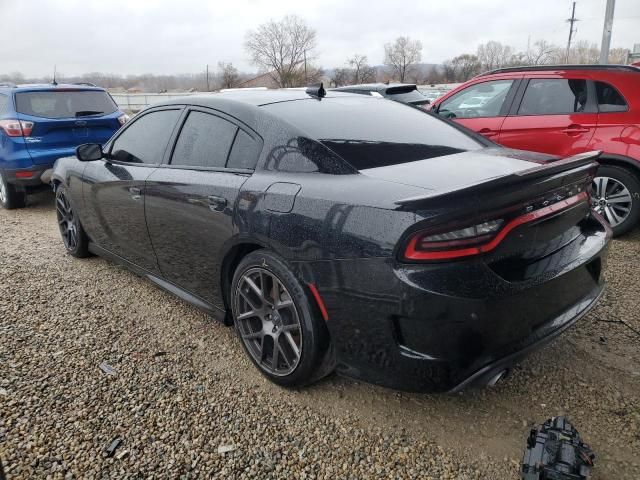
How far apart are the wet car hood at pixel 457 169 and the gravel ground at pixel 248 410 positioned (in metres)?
1.11

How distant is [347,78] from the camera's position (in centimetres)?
5494

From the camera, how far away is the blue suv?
6.22 m

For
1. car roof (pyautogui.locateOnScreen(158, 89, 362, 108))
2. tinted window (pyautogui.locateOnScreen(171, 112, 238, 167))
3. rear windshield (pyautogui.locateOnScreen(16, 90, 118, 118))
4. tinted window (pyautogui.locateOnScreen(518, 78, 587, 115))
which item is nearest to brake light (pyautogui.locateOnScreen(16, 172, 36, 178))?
rear windshield (pyautogui.locateOnScreen(16, 90, 118, 118))

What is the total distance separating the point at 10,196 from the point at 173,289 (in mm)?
4741

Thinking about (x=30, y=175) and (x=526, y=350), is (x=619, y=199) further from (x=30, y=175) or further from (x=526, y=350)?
(x=30, y=175)

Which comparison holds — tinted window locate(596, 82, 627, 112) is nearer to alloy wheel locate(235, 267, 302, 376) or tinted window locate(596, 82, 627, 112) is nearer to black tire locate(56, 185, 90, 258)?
alloy wheel locate(235, 267, 302, 376)

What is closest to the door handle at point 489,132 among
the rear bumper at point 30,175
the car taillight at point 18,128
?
the rear bumper at point 30,175

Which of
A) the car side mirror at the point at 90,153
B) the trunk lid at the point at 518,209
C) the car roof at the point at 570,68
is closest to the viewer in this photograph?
the trunk lid at the point at 518,209

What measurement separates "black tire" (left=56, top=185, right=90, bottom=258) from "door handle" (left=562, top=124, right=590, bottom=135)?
15.4 feet

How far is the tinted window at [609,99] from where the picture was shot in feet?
15.0

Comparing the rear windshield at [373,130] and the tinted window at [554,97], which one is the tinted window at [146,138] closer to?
the rear windshield at [373,130]

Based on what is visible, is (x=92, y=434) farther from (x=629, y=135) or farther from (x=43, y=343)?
(x=629, y=135)

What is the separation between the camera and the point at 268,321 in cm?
256

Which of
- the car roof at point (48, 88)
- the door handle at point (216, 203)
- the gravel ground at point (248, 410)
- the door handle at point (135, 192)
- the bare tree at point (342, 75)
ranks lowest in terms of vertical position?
the gravel ground at point (248, 410)
